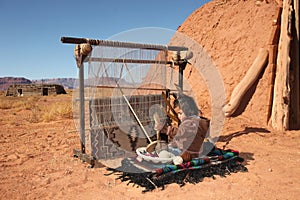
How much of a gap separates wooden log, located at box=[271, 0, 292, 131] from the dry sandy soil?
255 mm

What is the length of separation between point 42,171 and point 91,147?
77 cm

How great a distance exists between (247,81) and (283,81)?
2.81 ft

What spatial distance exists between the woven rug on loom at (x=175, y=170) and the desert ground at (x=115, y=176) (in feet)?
0.31

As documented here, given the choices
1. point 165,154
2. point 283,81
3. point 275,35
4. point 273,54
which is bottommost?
point 165,154

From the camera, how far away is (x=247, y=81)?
6.54 metres

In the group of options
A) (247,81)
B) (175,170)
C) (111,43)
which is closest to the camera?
(175,170)

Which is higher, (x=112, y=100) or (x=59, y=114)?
(x=112, y=100)

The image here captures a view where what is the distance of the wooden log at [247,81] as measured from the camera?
6.43 metres

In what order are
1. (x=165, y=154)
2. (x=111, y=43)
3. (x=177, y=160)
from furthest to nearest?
(x=111, y=43)
(x=165, y=154)
(x=177, y=160)

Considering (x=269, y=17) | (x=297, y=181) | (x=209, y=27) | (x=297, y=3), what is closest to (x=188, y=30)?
(x=209, y=27)

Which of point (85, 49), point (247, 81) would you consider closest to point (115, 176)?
point (85, 49)

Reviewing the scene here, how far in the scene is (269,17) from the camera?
696cm

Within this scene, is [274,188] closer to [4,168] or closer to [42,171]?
[42,171]

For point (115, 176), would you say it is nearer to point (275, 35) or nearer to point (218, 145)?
point (218, 145)
